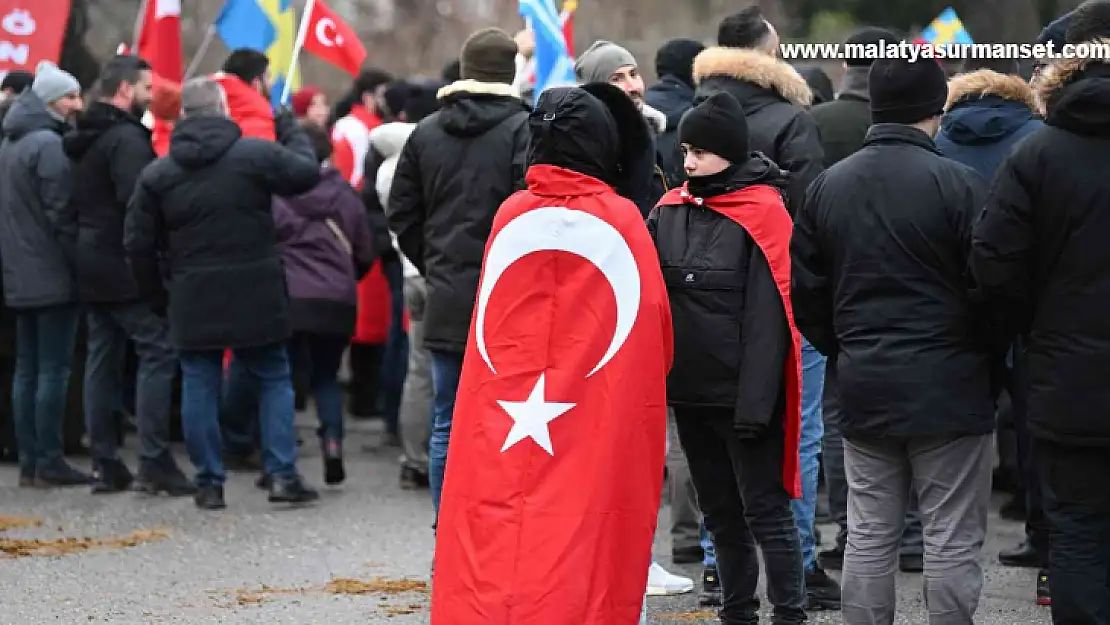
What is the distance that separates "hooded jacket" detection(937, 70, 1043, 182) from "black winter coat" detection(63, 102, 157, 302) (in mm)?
4636

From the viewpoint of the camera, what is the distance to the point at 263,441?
10.4 meters

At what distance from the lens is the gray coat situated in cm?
1092

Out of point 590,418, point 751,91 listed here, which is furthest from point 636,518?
point 751,91

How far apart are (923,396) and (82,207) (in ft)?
20.6

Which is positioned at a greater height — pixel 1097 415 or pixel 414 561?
pixel 1097 415

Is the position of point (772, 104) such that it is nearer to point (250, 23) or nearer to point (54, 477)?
point (54, 477)

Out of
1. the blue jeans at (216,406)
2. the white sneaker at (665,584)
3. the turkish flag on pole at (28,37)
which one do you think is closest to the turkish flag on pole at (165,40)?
the turkish flag on pole at (28,37)

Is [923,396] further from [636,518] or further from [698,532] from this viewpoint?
A: [698,532]

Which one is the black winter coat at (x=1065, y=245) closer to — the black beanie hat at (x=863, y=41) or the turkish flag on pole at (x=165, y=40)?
the black beanie hat at (x=863, y=41)

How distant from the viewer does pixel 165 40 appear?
11.9m

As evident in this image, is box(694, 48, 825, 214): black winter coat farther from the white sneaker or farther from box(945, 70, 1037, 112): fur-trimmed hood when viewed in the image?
the white sneaker

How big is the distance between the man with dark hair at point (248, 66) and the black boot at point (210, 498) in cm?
225

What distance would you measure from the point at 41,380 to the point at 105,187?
1.24 m

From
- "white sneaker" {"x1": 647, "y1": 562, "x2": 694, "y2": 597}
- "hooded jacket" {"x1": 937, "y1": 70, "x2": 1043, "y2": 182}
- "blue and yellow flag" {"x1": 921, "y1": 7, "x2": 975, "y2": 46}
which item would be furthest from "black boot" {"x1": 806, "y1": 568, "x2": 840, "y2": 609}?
"blue and yellow flag" {"x1": 921, "y1": 7, "x2": 975, "y2": 46}
